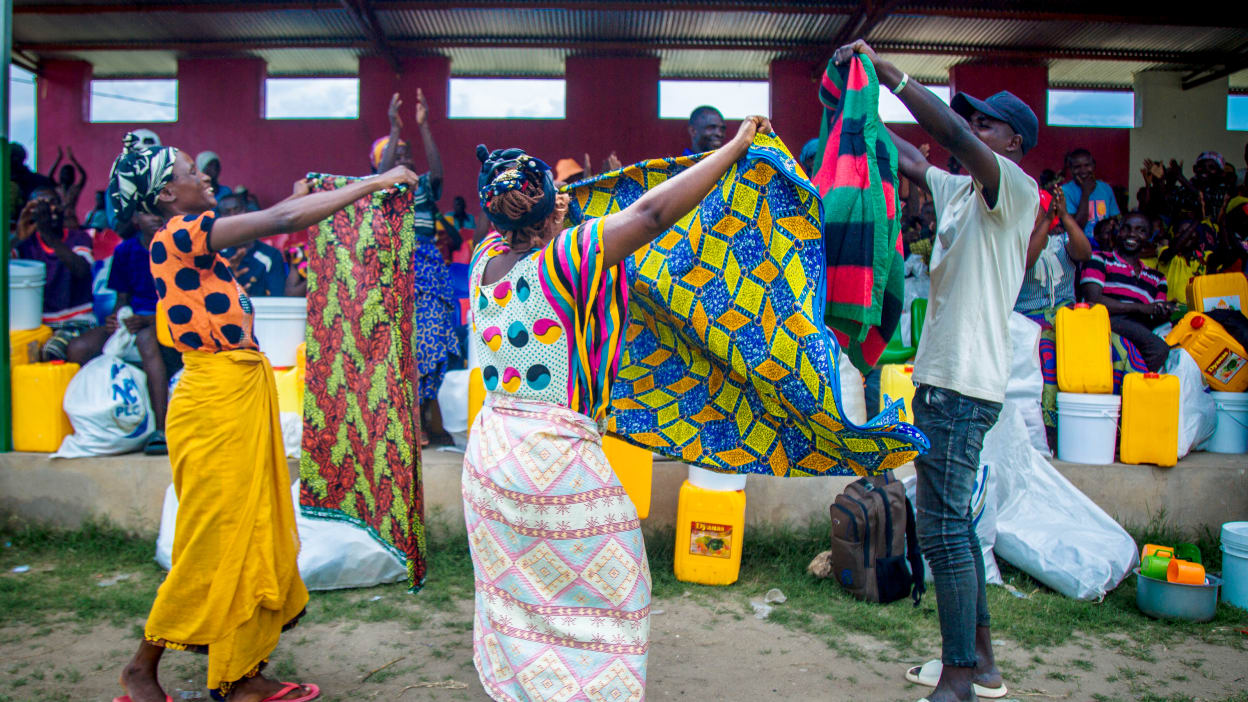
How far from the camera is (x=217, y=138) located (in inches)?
411

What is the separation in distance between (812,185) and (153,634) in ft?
8.60

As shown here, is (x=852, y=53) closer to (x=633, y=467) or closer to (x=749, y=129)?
(x=749, y=129)

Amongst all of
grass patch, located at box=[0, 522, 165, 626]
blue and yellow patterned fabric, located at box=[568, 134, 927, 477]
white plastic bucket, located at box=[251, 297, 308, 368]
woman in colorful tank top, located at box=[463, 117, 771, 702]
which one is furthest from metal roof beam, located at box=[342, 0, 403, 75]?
woman in colorful tank top, located at box=[463, 117, 771, 702]

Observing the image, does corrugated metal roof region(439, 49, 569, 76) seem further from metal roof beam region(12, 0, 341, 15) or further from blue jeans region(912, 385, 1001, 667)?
blue jeans region(912, 385, 1001, 667)

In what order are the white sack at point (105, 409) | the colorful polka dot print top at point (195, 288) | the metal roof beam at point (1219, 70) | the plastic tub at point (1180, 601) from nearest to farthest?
the colorful polka dot print top at point (195, 288) < the plastic tub at point (1180, 601) < the white sack at point (105, 409) < the metal roof beam at point (1219, 70)

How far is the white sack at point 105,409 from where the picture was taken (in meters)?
5.00

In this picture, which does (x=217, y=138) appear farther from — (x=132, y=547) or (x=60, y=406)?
(x=132, y=547)

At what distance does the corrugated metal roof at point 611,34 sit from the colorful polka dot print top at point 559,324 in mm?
6617

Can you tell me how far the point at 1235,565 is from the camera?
411 cm

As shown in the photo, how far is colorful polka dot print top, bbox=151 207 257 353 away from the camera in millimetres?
2785

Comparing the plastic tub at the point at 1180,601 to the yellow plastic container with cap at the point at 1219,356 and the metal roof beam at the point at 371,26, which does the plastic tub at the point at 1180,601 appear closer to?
the yellow plastic container with cap at the point at 1219,356

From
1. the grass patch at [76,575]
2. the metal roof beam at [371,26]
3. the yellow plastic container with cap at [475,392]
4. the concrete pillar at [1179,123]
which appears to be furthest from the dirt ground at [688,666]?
the concrete pillar at [1179,123]

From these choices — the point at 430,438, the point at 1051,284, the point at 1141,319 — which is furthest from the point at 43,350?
the point at 1141,319

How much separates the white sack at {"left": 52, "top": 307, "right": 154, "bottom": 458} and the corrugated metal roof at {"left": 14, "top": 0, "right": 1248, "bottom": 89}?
15.9ft
